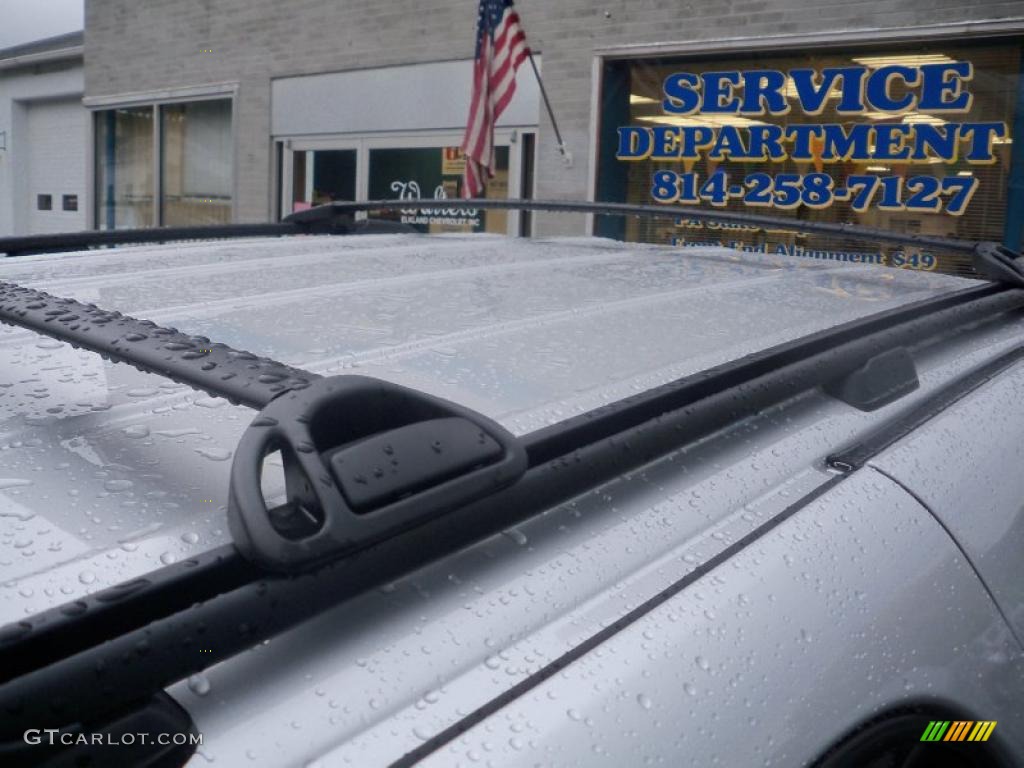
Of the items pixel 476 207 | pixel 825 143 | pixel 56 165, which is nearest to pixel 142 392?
pixel 476 207

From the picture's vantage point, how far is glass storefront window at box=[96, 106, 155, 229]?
1365cm

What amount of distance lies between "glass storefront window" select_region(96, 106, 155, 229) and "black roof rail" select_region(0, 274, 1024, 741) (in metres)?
13.3

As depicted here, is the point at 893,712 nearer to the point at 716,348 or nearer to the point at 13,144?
the point at 716,348

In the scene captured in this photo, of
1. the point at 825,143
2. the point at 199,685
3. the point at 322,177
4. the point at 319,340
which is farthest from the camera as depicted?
the point at 322,177

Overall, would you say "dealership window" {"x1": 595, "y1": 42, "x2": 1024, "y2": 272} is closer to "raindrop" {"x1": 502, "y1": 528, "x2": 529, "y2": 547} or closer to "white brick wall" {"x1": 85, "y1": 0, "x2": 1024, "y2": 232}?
"white brick wall" {"x1": 85, "y1": 0, "x2": 1024, "y2": 232}

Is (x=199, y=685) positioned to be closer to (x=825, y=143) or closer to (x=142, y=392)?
A: (x=142, y=392)

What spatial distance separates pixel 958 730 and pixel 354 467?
2.66 ft

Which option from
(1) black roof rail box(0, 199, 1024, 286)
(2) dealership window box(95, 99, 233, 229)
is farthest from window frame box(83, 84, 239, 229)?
(1) black roof rail box(0, 199, 1024, 286)

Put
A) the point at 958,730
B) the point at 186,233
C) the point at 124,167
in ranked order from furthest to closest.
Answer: the point at 124,167 → the point at 186,233 → the point at 958,730

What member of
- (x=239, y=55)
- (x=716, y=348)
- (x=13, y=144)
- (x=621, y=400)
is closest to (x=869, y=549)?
(x=621, y=400)

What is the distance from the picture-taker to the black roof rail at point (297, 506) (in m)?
0.72

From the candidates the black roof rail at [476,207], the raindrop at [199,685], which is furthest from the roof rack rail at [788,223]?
the raindrop at [199,685]

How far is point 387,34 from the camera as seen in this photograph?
10.2 metres

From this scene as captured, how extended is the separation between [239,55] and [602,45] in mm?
4952
